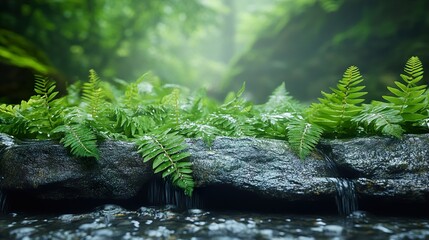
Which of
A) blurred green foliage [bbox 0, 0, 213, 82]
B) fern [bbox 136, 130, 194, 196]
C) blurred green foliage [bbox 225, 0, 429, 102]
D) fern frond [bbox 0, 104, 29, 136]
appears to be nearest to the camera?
fern [bbox 136, 130, 194, 196]

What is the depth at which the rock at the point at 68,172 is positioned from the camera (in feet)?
9.87

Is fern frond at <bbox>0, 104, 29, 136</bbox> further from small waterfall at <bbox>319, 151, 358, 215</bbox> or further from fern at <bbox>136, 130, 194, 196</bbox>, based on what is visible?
small waterfall at <bbox>319, 151, 358, 215</bbox>

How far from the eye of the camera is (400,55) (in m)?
8.01

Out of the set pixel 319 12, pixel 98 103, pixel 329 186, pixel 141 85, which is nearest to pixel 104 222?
pixel 98 103

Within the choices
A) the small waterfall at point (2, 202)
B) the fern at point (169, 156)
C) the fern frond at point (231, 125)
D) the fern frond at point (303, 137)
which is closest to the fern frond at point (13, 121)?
the small waterfall at point (2, 202)

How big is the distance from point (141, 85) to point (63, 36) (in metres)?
6.82

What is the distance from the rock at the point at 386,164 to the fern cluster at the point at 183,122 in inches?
7.5

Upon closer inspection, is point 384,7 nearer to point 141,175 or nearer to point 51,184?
point 141,175

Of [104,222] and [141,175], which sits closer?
[104,222]

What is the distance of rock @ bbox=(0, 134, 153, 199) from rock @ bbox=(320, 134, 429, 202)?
1.90 m

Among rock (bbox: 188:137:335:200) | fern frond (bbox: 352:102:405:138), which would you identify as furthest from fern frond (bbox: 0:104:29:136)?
fern frond (bbox: 352:102:405:138)

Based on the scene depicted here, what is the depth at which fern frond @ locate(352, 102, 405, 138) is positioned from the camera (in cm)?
305

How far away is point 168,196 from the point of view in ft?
10.4

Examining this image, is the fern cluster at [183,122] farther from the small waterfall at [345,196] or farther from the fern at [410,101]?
the small waterfall at [345,196]
